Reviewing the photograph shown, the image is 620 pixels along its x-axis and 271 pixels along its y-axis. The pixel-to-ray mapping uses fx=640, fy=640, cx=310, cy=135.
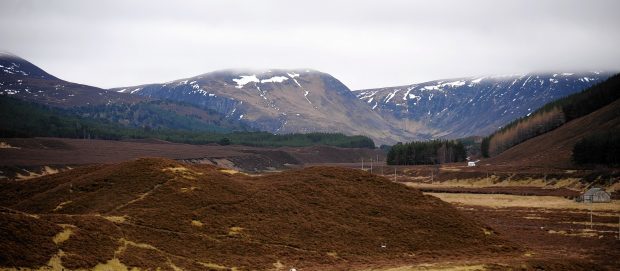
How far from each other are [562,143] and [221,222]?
14698 centimetres

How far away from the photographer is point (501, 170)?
16112cm

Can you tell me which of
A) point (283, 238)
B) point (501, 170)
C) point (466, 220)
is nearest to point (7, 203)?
point (283, 238)

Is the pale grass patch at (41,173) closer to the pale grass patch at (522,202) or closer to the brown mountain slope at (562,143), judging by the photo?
the pale grass patch at (522,202)

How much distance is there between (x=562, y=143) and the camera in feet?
586

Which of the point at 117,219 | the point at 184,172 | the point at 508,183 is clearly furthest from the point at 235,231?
the point at 508,183

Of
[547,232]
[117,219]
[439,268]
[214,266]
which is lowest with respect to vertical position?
[547,232]

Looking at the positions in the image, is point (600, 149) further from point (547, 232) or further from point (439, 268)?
point (439, 268)

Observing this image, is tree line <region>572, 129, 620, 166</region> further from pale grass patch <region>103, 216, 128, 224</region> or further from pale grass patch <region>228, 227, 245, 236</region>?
pale grass patch <region>103, 216, 128, 224</region>

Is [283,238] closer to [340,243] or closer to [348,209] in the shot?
[340,243]

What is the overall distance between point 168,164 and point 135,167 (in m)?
3.29

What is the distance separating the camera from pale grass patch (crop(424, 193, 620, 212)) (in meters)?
99.3

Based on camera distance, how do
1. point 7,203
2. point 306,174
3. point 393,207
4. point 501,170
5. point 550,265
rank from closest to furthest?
1. point 550,265
2. point 7,203
3. point 393,207
4. point 306,174
5. point 501,170

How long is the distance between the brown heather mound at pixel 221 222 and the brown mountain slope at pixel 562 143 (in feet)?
329

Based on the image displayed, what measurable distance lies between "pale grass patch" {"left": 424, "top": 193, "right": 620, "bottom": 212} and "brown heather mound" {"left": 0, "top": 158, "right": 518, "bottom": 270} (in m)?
42.0
